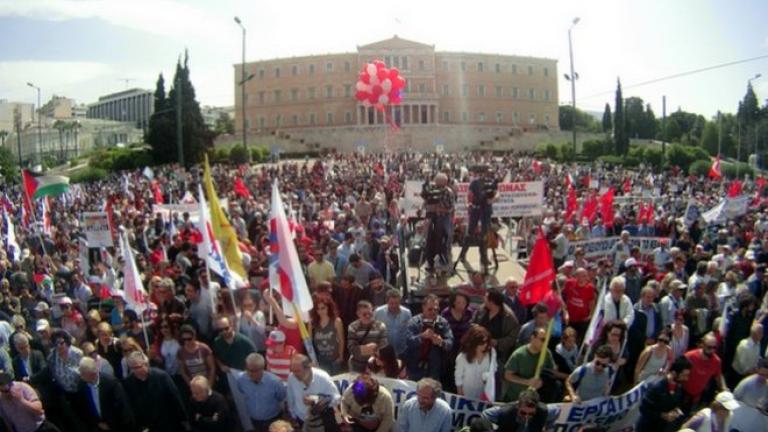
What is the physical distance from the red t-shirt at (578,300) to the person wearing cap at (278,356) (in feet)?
10.6

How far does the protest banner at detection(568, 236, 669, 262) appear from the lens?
39.0ft

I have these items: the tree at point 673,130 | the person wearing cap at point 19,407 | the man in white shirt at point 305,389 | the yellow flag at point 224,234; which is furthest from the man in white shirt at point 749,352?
the tree at point 673,130

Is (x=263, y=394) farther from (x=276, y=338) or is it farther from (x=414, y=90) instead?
(x=414, y=90)

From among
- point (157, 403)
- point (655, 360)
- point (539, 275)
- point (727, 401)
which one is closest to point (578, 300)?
point (539, 275)

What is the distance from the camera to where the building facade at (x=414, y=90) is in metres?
96.1

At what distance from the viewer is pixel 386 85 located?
2064 cm

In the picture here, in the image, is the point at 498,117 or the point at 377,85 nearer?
the point at 377,85

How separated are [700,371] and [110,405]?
16.6 ft

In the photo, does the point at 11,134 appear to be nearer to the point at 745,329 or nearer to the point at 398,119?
the point at 398,119

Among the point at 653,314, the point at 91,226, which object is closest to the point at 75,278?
the point at 91,226

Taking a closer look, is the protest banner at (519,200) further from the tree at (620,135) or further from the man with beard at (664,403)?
the tree at (620,135)

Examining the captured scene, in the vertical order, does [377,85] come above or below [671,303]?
above

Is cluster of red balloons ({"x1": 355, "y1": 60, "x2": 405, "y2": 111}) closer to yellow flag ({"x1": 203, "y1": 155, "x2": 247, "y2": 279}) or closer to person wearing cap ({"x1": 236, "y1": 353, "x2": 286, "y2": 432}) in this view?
yellow flag ({"x1": 203, "y1": 155, "x2": 247, "y2": 279})

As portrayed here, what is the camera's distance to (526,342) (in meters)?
6.96
